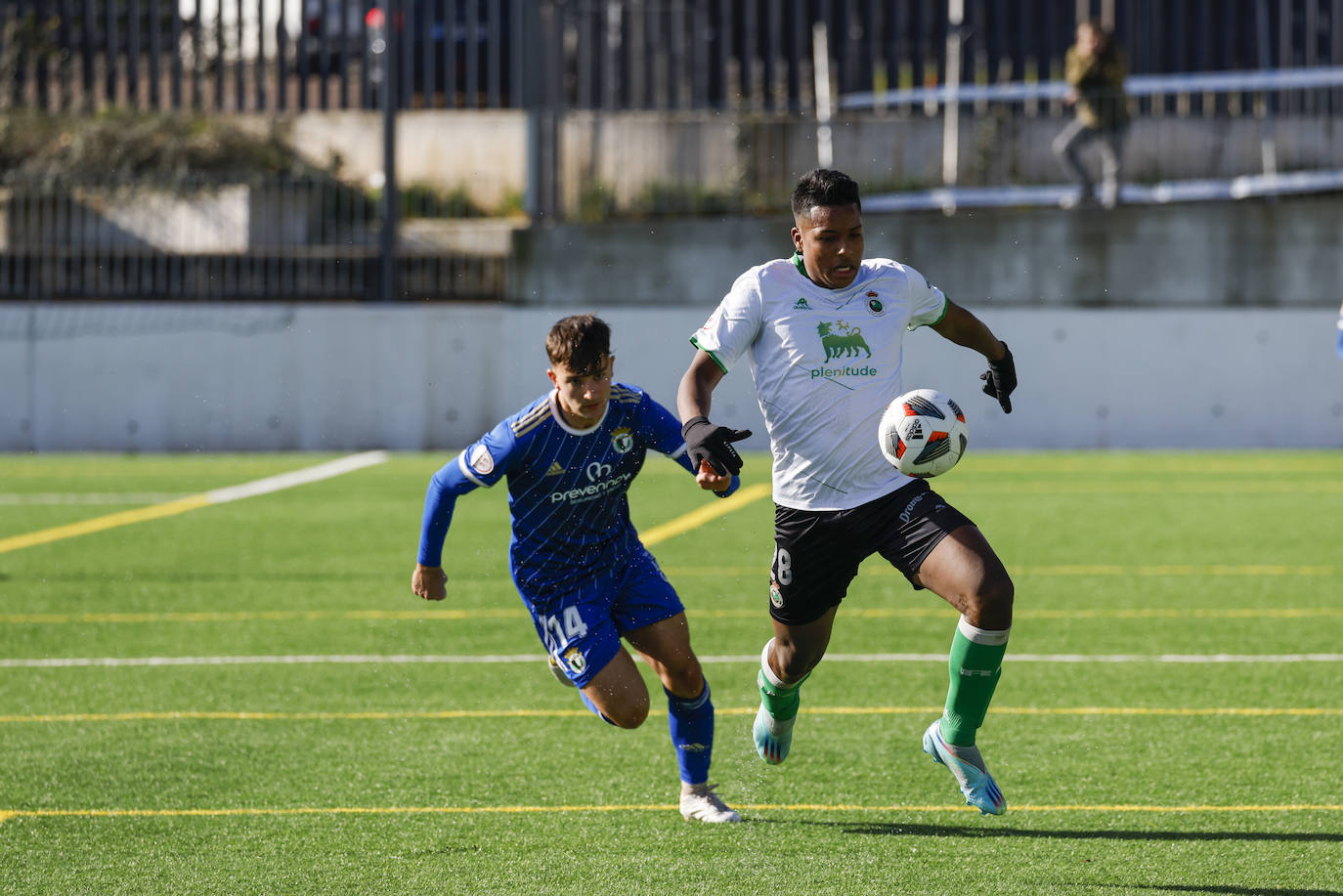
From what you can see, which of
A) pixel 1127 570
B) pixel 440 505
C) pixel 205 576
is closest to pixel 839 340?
pixel 440 505

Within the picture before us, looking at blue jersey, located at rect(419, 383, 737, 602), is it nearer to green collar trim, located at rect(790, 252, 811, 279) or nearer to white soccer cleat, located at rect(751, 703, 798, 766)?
green collar trim, located at rect(790, 252, 811, 279)

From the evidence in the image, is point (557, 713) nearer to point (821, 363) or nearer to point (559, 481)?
point (559, 481)

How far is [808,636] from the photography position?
5.71 m

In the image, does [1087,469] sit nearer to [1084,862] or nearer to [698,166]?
[698,166]

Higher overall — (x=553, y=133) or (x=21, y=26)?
(x=21, y=26)

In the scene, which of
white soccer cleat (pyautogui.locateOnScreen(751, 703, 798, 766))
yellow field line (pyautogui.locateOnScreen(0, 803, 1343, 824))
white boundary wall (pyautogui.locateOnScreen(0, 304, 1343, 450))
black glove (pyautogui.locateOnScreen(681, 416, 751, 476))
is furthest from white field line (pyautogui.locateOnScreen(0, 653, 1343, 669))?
white boundary wall (pyautogui.locateOnScreen(0, 304, 1343, 450))

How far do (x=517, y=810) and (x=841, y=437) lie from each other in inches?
64.3

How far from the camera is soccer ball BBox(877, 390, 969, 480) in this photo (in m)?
5.20

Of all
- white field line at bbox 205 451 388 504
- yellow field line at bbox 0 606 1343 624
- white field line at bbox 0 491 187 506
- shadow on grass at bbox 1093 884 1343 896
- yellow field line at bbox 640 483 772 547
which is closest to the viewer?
shadow on grass at bbox 1093 884 1343 896

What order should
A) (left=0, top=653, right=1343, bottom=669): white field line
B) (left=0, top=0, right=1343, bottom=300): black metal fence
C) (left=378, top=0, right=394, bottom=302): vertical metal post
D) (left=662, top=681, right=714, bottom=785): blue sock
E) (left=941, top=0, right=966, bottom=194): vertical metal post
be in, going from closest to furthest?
(left=662, top=681, right=714, bottom=785): blue sock
(left=0, top=653, right=1343, bottom=669): white field line
(left=378, top=0, right=394, bottom=302): vertical metal post
(left=941, top=0, right=966, bottom=194): vertical metal post
(left=0, top=0, right=1343, bottom=300): black metal fence

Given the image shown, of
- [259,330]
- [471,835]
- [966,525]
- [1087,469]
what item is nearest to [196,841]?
[471,835]

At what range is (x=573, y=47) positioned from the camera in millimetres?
20766

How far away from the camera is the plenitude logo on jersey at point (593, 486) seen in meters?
5.48

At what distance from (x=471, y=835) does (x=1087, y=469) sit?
1281 cm
